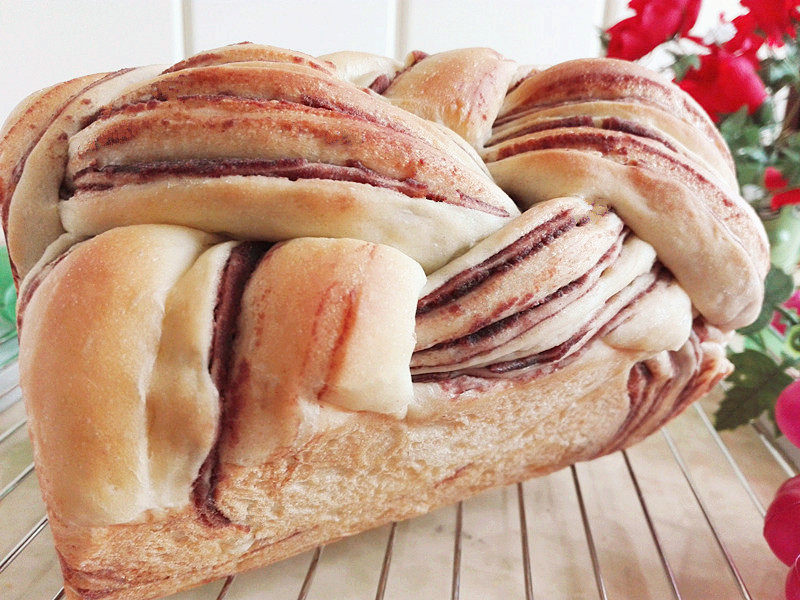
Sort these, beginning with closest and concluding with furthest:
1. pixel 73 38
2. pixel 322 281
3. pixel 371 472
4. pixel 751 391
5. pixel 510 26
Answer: pixel 322 281
pixel 371 472
pixel 751 391
pixel 73 38
pixel 510 26

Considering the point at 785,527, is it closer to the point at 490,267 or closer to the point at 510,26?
the point at 490,267

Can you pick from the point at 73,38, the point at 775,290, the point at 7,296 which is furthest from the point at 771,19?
the point at 73,38

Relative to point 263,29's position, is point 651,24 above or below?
above

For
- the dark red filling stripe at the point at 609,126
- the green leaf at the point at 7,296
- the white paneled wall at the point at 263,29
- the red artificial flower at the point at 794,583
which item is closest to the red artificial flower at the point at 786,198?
the dark red filling stripe at the point at 609,126

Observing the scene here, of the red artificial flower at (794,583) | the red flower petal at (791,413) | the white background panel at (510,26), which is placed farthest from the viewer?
the white background panel at (510,26)

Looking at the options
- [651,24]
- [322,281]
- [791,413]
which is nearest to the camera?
[322,281]

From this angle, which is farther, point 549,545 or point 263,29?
point 263,29

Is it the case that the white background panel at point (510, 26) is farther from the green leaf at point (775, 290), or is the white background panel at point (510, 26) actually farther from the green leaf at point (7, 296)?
the green leaf at point (7, 296)
